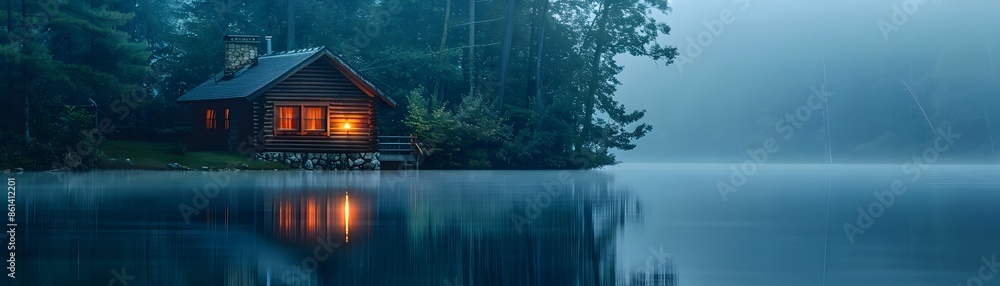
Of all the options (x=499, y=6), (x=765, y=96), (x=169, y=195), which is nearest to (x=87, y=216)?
(x=169, y=195)

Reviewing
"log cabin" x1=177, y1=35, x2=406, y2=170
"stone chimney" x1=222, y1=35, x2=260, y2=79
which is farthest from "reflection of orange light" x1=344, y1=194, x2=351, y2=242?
"stone chimney" x1=222, y1=35, x2=260, y2=79

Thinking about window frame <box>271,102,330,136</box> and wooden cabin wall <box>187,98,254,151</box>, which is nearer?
window frame <box>271,102,330,136</box>

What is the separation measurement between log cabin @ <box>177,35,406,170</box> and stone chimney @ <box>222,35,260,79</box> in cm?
216

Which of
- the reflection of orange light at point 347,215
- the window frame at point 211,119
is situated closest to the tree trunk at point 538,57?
the window frame at point 211,119

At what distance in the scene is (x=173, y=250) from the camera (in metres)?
14.2

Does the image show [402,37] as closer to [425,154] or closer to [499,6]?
[499,6]

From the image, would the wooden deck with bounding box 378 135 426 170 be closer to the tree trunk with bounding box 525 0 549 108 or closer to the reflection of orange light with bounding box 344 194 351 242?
the tree trunk with bounding box 525 0 549 108

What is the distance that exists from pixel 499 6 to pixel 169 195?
45070 mm

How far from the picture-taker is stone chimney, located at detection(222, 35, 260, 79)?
5634 centimetres

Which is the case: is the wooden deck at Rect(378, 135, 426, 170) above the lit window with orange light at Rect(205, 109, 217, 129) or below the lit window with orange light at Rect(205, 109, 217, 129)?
below

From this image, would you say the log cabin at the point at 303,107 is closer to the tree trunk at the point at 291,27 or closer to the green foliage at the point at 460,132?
the green foliage at the point at 460,132

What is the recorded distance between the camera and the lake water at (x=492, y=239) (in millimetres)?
12172

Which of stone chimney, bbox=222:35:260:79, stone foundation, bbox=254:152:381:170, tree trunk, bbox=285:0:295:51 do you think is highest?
tree trunk, bbox=285:0:295:51

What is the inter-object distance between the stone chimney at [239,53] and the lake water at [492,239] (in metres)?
28.5
